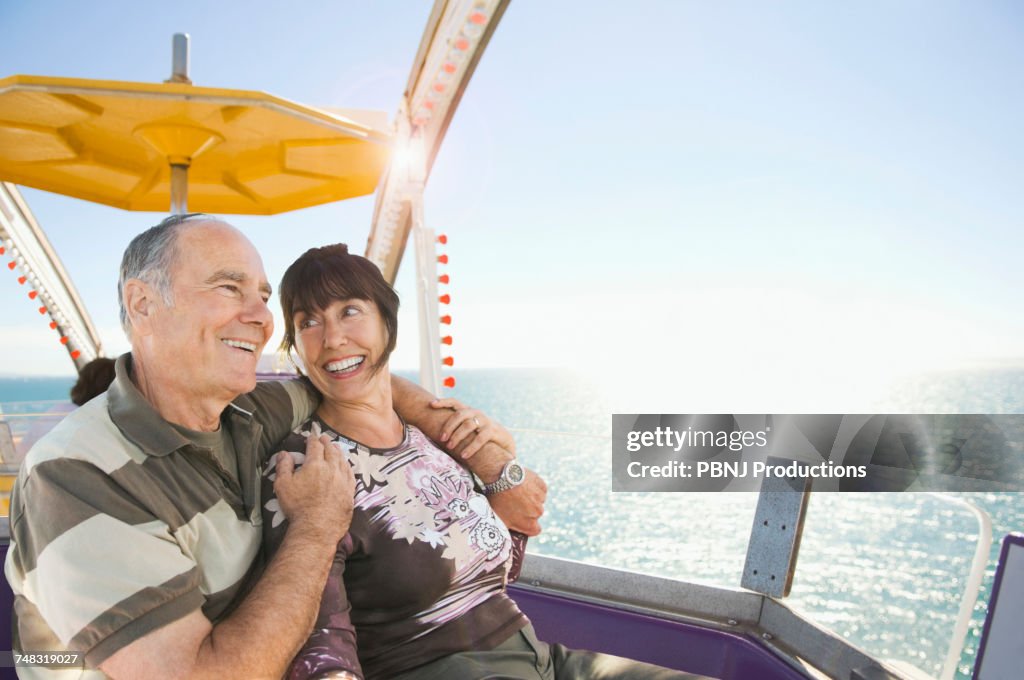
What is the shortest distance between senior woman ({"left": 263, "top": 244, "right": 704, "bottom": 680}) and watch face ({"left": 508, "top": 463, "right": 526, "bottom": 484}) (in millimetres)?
57

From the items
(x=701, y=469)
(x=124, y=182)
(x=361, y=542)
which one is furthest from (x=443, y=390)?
(x=361, y=542)

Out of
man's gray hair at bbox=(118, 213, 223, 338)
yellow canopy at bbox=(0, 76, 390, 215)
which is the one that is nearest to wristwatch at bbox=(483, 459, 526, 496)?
man's gray hair at bbox=(118, 213, 223, 338)

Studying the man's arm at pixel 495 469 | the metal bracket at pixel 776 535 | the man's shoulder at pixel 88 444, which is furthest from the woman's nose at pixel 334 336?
the metal bracket at pixel 776 535

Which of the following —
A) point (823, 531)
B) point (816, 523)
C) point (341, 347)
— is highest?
point (341, 347)

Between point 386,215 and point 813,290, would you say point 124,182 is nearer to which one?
point 386,215

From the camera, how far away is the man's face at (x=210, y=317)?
4.11ft

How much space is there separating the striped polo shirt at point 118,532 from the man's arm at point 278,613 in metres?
0.03

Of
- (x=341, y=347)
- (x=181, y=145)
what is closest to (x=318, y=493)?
(x=341, y=347)

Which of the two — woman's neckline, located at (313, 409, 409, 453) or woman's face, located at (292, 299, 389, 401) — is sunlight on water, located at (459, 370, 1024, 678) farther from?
woman's face, located at (292, 299, 389, 401)

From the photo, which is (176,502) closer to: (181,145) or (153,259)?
(153,259)

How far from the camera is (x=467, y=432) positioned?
1821mm

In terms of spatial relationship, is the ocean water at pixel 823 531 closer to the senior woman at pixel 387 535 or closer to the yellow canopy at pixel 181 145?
the senior woman at pixel 387 535

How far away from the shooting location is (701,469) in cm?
308

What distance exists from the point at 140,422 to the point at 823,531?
2162 millimetres
